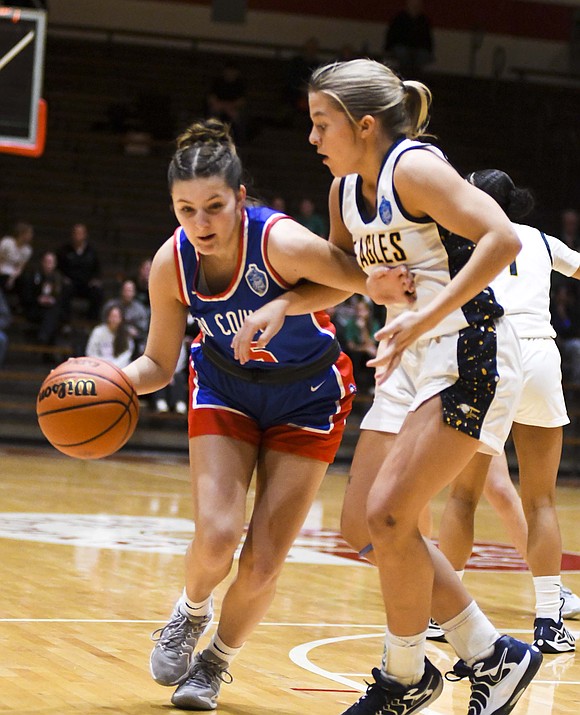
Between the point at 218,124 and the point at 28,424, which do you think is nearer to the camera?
the point at 218,124

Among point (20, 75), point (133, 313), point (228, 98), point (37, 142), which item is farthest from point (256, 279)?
point (228, 98)

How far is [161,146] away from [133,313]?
4643 mm

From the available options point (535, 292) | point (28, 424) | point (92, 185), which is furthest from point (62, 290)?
point (535, 292)

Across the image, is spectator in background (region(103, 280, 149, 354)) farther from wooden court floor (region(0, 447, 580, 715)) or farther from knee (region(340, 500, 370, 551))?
knee (region(340, 500, 370, 551))

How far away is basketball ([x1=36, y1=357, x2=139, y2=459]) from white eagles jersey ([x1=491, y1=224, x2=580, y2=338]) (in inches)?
80.0

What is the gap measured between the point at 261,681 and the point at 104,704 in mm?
639

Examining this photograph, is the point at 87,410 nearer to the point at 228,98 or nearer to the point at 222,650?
the point at 222,650

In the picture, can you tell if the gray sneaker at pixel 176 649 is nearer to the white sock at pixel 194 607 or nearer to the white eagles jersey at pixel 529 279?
the white sock at pixel 194 607

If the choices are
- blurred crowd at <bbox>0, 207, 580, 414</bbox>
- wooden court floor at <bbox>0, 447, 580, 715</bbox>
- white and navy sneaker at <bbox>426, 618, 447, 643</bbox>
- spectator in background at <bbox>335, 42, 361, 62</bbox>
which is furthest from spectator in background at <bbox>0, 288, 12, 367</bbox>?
white and navy sneaker at <bbox>426, 618, 447, 643</bbox>

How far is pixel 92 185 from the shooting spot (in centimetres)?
1792

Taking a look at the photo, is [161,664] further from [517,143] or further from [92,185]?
[517,143]

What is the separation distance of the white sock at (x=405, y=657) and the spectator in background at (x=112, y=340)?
10411 millimetres

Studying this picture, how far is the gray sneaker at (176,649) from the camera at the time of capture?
A: 3.91m

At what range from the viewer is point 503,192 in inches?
201
